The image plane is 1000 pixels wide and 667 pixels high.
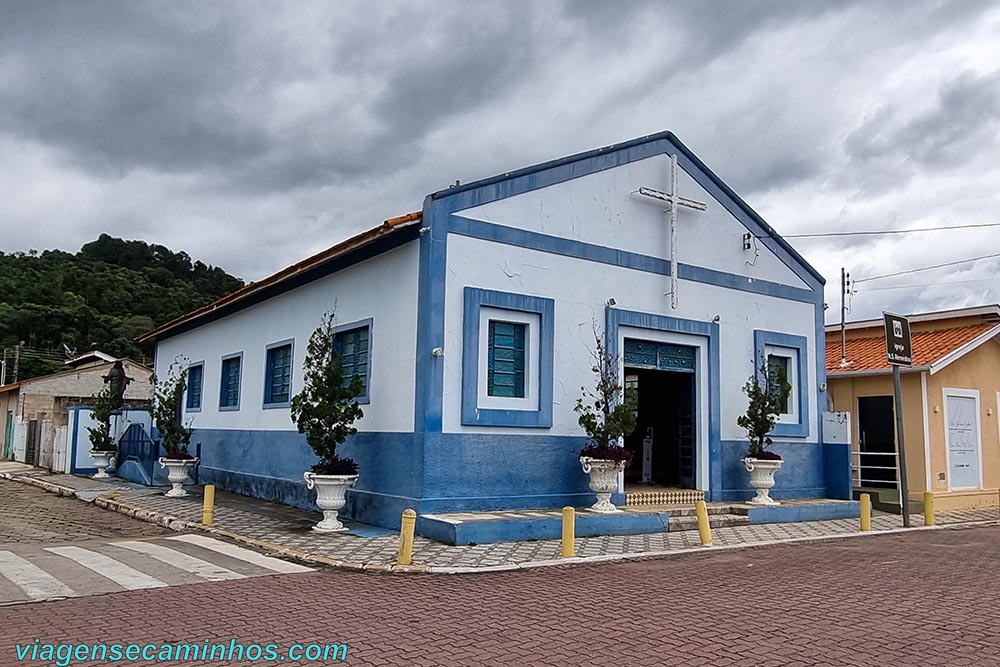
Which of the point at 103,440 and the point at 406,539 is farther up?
the point at 103,440

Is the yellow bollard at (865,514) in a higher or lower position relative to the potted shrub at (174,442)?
lower

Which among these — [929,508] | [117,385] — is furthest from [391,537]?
[117,385]

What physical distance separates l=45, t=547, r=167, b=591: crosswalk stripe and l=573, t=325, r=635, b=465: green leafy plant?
6.62 metres

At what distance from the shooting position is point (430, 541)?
11.3 meters

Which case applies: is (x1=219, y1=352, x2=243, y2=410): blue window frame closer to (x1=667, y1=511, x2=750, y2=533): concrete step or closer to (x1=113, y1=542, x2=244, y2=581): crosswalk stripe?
(x1=113, y1=542, x2=244, y2=581): crosswalk stripe

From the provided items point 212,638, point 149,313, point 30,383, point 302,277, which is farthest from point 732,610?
point 149,313

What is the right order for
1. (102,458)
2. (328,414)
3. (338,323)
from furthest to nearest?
(102,458), (338,323), (328,414)

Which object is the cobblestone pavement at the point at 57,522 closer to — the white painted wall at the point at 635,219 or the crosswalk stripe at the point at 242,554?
the crosswalk stripe at the point at 242,554

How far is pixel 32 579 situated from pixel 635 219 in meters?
10.7

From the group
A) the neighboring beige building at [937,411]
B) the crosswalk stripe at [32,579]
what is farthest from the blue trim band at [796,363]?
the crosswalk stripe at [32,579]

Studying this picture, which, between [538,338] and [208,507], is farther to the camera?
[538,338]

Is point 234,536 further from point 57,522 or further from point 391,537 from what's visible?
point 57,522

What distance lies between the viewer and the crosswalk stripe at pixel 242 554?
9.73 meters

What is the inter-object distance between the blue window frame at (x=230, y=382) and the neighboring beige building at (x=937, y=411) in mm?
13577
